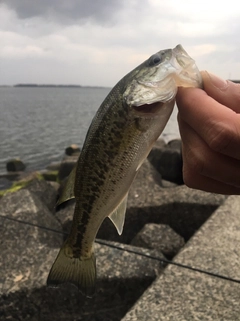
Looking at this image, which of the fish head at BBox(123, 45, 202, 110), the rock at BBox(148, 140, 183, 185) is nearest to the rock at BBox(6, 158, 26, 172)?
the rock at BBox(148, 140, 183, 185)

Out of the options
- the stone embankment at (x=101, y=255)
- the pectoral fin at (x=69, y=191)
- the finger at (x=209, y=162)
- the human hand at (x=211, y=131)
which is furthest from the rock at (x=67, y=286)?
the finger at (x=209, y=162)

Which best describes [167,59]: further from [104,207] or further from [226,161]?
[104,207]

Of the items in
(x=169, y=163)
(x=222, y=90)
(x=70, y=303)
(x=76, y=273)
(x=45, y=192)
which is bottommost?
(x=169, y=163)

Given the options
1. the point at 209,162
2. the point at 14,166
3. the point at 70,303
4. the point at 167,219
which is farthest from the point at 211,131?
the point at 14,166

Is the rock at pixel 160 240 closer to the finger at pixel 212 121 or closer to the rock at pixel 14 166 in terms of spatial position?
the finger at pixel 212 121

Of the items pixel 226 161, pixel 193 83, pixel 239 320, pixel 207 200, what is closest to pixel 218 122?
pixel 226 161

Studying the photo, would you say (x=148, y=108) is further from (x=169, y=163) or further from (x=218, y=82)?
(x=169, y=163)
